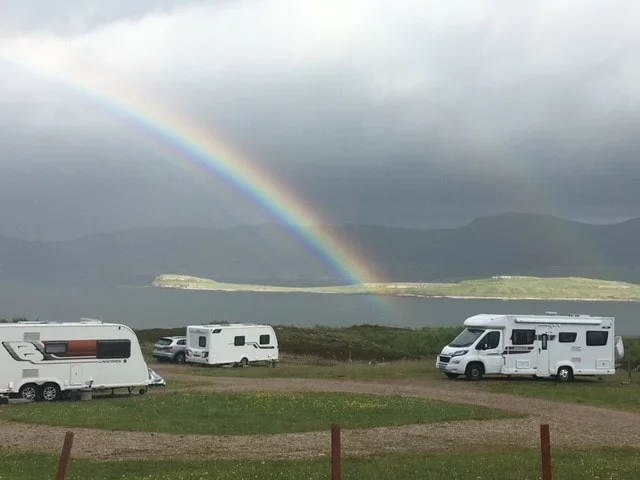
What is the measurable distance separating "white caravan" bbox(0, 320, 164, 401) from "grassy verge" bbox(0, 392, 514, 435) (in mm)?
1411

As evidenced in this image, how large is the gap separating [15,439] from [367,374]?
768 inches

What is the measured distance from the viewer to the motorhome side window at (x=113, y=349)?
24597 mm

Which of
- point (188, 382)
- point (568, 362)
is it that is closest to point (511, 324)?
point (568, 362)

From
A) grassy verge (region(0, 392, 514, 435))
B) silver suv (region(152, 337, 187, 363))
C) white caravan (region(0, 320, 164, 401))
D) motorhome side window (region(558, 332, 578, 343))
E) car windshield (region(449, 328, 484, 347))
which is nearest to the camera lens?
grassy verge (region(0, 392, 514, 435))

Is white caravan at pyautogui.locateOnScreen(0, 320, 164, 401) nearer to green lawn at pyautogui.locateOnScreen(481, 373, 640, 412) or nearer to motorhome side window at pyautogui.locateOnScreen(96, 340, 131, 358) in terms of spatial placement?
motorhome side window at pyautogui.locateOnScreen(96, 340, 131, 358)

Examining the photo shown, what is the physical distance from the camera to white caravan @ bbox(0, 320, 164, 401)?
23.2 m

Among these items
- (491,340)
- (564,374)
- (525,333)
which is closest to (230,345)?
(491,340)


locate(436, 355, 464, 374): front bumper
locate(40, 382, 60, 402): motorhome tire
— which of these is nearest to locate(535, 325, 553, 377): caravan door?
locate(436, 355, 464, 374): front bumper

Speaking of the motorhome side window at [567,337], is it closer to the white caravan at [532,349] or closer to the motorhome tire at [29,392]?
the white caravan at [532,349]

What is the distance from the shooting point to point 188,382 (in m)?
29.7

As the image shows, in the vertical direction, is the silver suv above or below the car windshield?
below

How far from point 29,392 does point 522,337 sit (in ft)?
60.4

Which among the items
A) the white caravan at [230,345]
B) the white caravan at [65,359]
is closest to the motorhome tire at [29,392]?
the white caravan at [65,359]

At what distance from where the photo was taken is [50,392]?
23.8 meters
